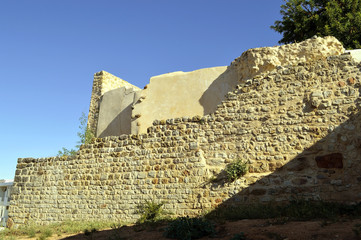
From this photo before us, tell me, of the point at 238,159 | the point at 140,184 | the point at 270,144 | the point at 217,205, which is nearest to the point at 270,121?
→ the point at 270,144

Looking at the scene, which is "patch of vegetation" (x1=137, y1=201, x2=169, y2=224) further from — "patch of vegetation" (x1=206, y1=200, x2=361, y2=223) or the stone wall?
the stone wall

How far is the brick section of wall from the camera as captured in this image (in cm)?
663

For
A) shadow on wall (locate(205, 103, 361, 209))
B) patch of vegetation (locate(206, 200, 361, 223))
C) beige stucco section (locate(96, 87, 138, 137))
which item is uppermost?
beige stucco section (locate(96, 87, 138, 137))

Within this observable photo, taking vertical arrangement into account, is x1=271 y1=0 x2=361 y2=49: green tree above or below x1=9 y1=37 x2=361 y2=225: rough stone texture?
above

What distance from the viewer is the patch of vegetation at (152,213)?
732cm

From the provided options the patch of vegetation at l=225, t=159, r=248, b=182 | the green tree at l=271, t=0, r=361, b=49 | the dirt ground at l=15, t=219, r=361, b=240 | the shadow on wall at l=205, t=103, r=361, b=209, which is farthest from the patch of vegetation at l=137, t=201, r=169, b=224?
the green tree at l=271, t=0, r=361, b=49

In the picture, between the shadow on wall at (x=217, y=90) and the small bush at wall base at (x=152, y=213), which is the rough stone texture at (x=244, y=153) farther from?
the shadow on wall at (x=217, y=90)

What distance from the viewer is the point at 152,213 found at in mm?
7480

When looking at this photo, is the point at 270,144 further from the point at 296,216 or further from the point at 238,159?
the point at 296,216

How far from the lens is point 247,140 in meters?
7.37

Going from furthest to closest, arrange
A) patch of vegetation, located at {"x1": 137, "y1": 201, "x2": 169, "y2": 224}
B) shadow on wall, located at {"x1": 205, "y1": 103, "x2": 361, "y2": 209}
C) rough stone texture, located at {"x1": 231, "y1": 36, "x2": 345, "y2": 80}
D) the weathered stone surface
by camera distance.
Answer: rough stone texture, located at {"x1": 231, "y1": 36, "x2": 345, "y2": 80}
patch of vegetation, located at {"x1": 137, "y1": 201, "x2": 169, "y2": 224}
the weathered stone surface
shadow on wall, located at {"x1": 205, "y1": 103, "x2": 361, "y2": 209}

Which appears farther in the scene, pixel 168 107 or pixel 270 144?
pixel 168 107

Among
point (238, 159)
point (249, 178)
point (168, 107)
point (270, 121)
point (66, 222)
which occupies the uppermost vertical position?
point (168, 107)

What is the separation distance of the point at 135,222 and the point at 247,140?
11.8ft
